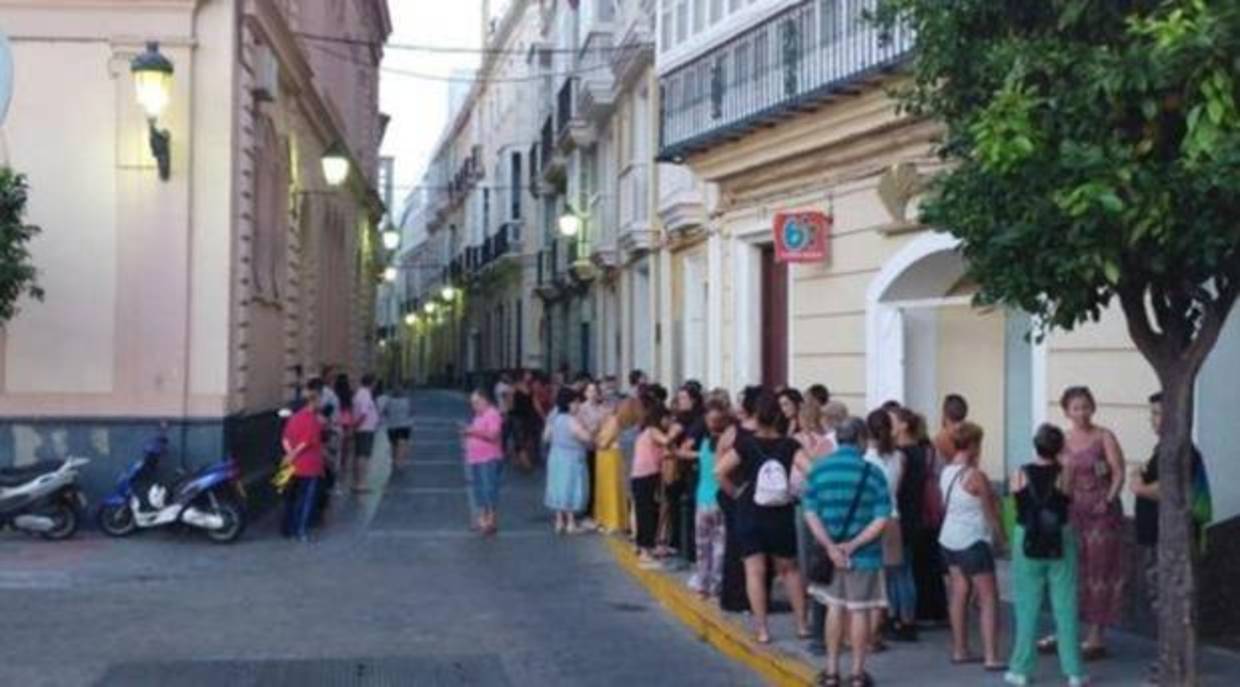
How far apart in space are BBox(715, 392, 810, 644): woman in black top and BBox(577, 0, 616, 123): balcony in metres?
21.9

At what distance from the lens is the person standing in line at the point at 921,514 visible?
12.1 meters

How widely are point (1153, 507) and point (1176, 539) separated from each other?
2238 mm

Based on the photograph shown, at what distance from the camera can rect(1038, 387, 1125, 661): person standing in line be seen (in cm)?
1105

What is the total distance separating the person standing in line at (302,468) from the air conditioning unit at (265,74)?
4.15m

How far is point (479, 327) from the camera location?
2699 inches

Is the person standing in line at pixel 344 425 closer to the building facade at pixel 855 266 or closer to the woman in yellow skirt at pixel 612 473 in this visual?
the woman in yellow skirt at pixel 612 473

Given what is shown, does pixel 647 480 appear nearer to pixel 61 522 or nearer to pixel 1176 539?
pixel 61 522

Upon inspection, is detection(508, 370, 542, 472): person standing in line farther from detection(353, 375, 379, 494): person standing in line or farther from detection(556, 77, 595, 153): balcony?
detection(556, 77, 595, 153): balcony

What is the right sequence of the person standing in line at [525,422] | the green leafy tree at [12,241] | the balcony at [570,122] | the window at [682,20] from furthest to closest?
the balcony at [570,122] → the person standing in line at [525,422] → the window at [682,20] → the green leafy tree at [12,241]

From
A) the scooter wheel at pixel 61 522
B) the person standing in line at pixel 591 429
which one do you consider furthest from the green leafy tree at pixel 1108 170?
the scooter wheel at pixel 61 522

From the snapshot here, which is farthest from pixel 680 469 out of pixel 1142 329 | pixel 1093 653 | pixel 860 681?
pixel 1142 329

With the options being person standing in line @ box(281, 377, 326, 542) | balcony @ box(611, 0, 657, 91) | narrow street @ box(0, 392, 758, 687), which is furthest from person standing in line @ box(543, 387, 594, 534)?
balcony @ box(611, 0, 657, 91)

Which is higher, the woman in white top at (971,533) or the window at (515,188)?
the window at (515,188)

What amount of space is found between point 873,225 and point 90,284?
818cm
